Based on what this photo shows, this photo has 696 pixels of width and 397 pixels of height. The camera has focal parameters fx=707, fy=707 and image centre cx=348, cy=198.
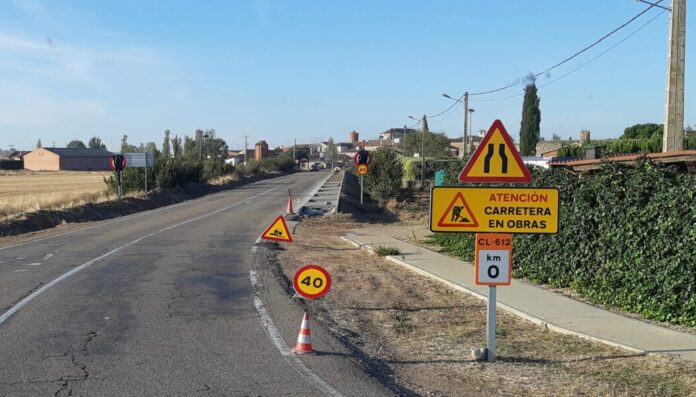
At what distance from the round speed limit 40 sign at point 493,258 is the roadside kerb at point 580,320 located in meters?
1.57

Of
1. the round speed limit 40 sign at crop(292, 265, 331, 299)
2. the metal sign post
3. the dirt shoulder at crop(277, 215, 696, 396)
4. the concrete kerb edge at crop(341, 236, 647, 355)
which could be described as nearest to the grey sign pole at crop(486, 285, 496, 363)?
the metal sign post

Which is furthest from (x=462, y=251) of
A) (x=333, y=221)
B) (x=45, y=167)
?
(x=45, y=167)

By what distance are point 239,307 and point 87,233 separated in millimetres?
14620

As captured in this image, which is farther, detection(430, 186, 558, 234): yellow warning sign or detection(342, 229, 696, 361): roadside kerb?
detection(342, 229, 696, 361): roadside kerb

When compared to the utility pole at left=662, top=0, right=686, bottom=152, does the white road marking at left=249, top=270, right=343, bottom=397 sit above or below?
below

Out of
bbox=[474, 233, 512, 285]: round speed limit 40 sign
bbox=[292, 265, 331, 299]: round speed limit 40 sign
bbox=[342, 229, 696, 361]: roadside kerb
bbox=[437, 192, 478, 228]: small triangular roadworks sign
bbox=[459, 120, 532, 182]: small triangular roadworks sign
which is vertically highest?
bbox=[459, 120, 532, 182]: small triangular roadworks sign

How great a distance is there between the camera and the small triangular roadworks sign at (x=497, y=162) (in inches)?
293

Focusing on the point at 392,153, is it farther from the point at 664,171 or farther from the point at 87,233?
the point at 664,171

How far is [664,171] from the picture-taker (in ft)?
31.6

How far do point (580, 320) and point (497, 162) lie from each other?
3.05m

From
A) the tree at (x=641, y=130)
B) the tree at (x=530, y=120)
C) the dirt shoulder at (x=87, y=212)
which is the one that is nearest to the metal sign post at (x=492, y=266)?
the dirt shoulder at (x=87, y=212)

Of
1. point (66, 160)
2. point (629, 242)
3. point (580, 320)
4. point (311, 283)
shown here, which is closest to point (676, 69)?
point (629, 242)

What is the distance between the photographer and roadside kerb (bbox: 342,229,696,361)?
784 centimetres

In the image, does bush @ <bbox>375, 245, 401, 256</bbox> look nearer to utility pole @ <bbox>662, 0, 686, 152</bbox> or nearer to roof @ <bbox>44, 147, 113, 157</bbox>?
utility pole @ <bbox>662, 0, 686, 152</bbox>
